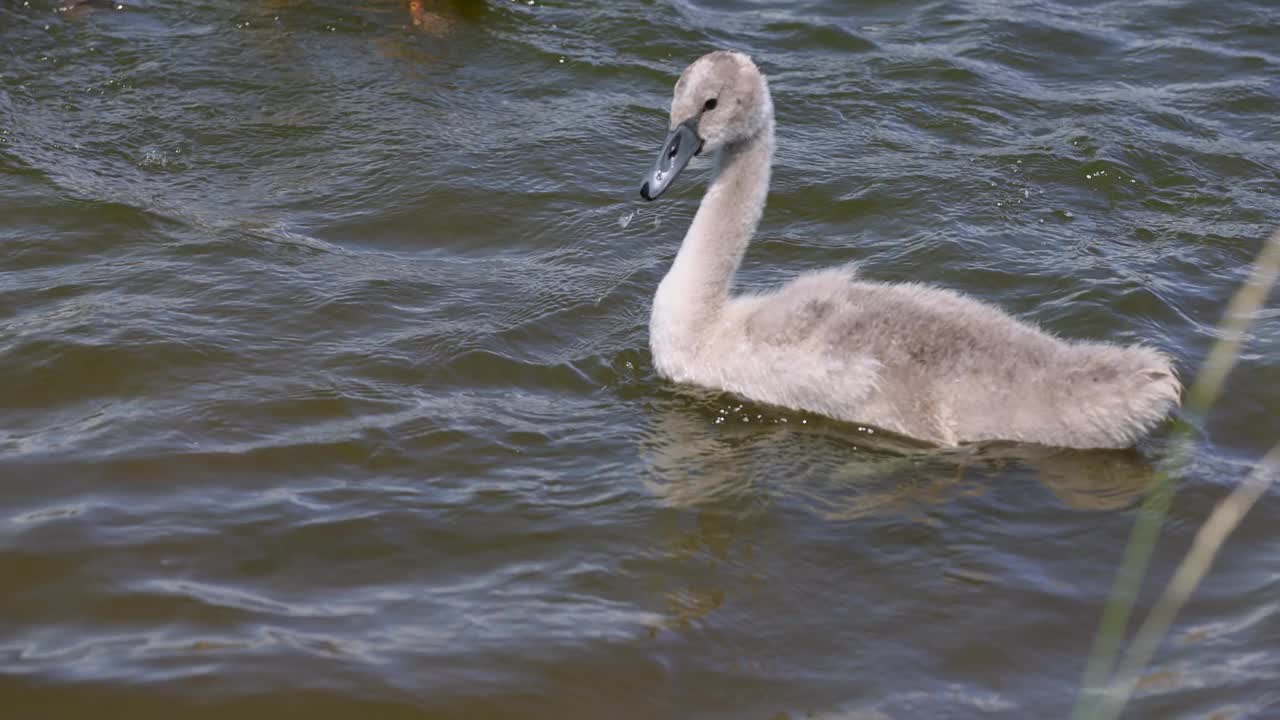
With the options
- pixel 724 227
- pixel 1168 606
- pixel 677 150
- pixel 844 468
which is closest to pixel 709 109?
pixel 677 150

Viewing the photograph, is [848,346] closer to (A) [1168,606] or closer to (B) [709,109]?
(B) [709,109]

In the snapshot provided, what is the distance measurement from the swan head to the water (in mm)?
877

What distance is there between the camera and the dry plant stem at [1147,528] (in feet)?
11.9

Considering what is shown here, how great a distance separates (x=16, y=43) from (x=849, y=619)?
6.96 meters

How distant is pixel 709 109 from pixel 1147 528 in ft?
7.48

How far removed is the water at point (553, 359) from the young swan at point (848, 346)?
0.16 m

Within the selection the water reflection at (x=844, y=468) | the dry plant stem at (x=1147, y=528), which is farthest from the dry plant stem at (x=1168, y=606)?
the water reflection at (x=844, y=468)

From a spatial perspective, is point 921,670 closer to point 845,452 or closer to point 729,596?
point 729,596

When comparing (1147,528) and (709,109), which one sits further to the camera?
(709,109)

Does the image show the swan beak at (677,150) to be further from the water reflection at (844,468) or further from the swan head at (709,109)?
the water reflection at (844,468)

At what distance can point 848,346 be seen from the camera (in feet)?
17.4

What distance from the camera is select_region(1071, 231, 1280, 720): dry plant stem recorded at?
11.9 ft

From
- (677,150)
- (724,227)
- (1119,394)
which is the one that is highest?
(677,150)

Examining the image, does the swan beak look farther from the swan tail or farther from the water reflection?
the swan tail
